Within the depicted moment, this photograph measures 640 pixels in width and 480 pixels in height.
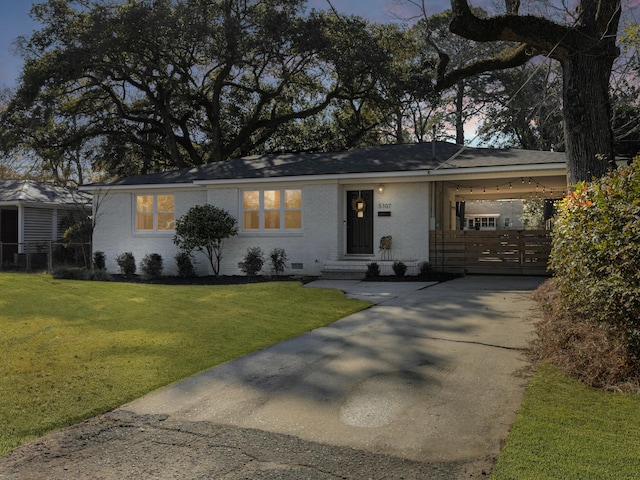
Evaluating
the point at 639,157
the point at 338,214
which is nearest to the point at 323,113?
the point at 338,214

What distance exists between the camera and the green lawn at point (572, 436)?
281 centimetres

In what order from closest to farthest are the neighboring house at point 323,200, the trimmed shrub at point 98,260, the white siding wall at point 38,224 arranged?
the neighboring house at point 323,200, the trimmed shrub at point 98,260, the white siding wall at point 38,224

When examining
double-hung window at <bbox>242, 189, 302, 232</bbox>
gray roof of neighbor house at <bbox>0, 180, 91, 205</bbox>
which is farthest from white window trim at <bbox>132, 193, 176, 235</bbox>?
gray roof of neighbor house at <bbox>0, 180, 91, 205</bbox>

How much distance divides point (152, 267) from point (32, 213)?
30.5 feet

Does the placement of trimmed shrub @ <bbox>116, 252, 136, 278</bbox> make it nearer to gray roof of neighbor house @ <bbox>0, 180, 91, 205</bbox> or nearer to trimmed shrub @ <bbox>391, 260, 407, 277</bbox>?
gray roof of neighbor house @ <bbox>0, 180, 91, 205</bbox>

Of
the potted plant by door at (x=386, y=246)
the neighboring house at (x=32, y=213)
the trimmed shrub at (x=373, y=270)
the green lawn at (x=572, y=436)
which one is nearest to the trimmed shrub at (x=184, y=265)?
the trimmed shrub at (x=373, y=270)

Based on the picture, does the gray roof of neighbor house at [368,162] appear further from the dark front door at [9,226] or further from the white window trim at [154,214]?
the dark front door at [9,226]

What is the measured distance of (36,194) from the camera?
73.4ft

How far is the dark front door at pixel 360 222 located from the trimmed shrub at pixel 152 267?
6339 millimetres

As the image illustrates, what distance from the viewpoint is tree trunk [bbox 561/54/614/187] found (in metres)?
7.57

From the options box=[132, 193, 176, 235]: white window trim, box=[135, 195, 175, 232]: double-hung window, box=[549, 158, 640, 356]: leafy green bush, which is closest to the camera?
box=[549, 158, 640, 356]: leafy green bush

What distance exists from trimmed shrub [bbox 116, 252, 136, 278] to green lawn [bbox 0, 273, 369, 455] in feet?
17.1

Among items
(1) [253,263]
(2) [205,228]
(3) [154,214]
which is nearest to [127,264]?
(3) [154,214]

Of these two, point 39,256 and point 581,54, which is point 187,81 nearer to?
point 39,256
